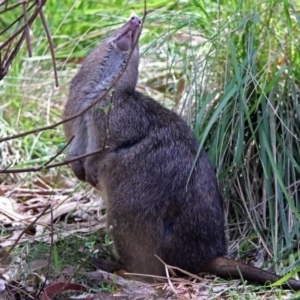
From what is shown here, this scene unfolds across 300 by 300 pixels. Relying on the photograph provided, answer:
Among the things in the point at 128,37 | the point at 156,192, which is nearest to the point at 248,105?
the point at 128,37

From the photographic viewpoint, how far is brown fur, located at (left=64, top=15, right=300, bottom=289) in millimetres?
4258

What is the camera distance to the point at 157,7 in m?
6.59

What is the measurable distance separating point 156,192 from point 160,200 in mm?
48

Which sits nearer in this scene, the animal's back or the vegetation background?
the animal's back

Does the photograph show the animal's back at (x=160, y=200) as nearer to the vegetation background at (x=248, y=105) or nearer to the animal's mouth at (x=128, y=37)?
the vegetation background at (x=248, y=105)

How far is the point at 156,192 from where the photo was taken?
4277mm

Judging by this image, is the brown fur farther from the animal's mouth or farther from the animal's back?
the animal's mouth

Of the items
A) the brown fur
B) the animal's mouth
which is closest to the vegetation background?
the brown fur

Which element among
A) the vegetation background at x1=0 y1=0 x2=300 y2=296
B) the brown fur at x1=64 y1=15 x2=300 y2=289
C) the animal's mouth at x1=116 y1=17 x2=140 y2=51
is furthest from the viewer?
the animal's mouth at x1=116 y1=17 x2=140 y2=51

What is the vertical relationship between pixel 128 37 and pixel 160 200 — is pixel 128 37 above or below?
above

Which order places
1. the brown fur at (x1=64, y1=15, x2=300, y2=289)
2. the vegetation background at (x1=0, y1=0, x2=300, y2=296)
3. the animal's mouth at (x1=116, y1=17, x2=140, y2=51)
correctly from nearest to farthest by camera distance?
the brown fur at (x1=64, y1=15, x2=300, y2=289)
the vegetation background at (x1=0, y1=0, x2=300, y2=296)
the animal's mouth at (x1=116, y1=17, x2=140, y2=51)

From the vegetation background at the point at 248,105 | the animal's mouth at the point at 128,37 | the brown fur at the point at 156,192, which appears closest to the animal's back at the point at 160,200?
the brown fur at the point at 156,192

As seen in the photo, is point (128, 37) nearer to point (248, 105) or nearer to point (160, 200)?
point (248, 105)

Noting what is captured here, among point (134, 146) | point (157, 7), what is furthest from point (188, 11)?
point (134, 146)
